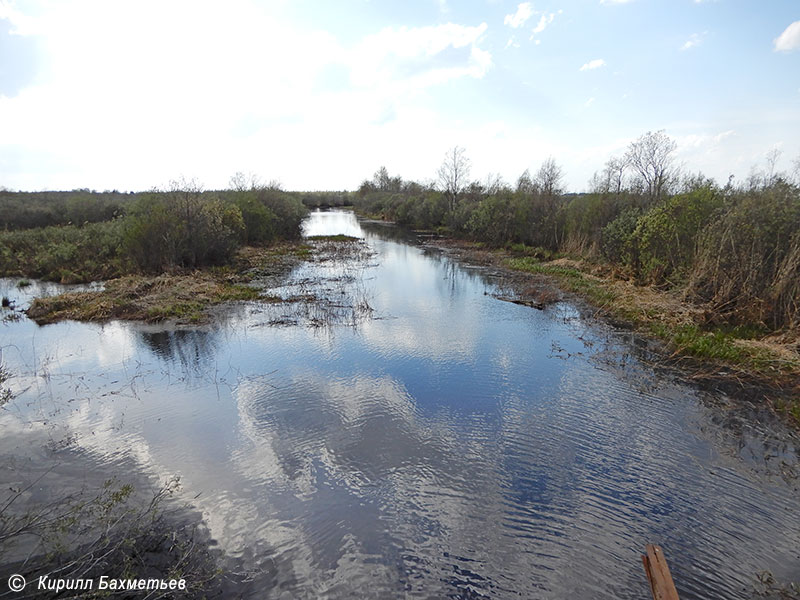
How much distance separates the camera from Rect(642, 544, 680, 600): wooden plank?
3.08m

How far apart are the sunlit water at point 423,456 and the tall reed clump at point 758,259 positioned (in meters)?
3.47

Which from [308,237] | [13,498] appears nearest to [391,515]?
[13,498]

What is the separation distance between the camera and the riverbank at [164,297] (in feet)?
48.2

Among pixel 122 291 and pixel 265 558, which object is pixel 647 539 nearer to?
pixel 265 558

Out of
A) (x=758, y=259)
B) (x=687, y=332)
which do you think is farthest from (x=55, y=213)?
(x=758, y=259)

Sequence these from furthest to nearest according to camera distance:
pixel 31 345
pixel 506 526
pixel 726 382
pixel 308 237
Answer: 1. pixel 308 237
2. pixel 31 345
3. pixel 726 382
4. pixel 506 526

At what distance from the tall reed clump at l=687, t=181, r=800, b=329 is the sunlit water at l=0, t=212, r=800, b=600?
3467mm

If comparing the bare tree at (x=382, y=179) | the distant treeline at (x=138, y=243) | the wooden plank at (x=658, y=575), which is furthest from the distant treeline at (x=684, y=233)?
the bare tree at (x=382, y=179)

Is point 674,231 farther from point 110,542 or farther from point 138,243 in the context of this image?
point 138,243

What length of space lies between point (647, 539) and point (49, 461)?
30.3ft

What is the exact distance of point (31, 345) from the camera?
12039 millimetres

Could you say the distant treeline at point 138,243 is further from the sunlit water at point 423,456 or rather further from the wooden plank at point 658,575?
the wooden plank at point 658,575

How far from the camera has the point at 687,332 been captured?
1255 cm

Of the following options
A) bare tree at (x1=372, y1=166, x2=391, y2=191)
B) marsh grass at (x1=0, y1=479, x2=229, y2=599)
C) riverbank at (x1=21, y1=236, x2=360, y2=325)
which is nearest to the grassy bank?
riverbank at (x1=21, y1=236, x2=360, y2=325)
